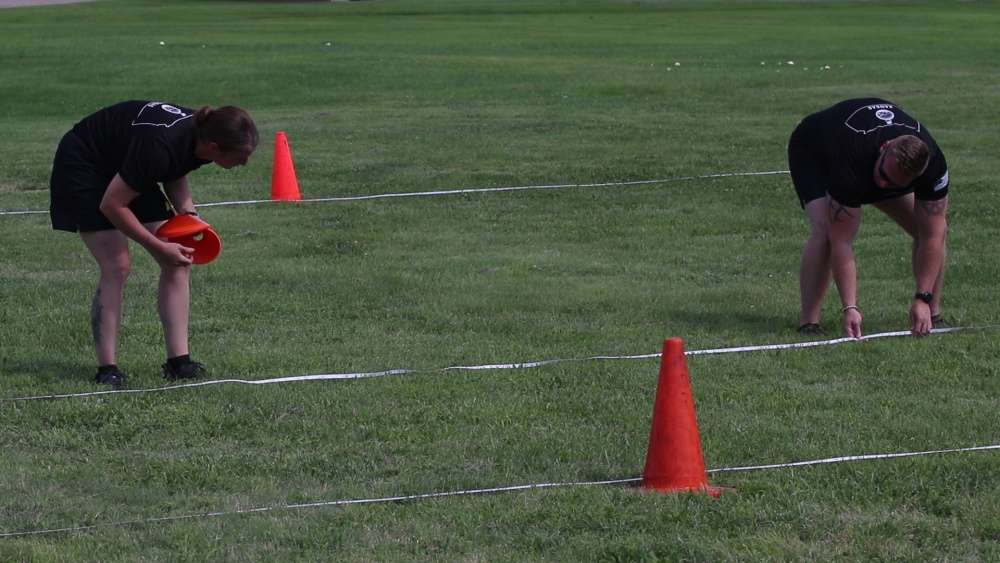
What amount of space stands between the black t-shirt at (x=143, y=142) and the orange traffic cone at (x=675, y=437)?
2.45 metres

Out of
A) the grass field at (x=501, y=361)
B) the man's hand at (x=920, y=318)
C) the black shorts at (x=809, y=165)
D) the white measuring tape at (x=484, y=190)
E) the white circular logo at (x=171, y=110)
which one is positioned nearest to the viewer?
the grass field at (x=501, y=361)

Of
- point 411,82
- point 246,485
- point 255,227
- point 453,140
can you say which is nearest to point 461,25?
point 411,82

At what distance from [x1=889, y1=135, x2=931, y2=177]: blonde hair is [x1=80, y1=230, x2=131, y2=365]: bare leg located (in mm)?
3606

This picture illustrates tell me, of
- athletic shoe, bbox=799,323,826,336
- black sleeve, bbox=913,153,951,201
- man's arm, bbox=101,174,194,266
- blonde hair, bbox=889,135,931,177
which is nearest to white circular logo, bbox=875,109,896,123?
black sleeve, bbox=913,153,951,201

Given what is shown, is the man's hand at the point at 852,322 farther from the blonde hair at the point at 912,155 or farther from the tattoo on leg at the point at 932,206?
the blonde hair at the point at 912,155

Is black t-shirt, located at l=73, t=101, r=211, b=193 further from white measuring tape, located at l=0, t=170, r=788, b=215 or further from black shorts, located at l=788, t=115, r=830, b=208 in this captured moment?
white measuring tape, located at l=0, t=170, r=788, b=215

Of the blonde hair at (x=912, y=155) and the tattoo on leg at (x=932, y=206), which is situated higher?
the blonde hair at (x=912, y=155)

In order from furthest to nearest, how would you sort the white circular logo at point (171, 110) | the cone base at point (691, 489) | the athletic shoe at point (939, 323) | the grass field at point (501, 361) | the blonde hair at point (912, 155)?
the athletic shoe at point (939, 323), the blonde hair at point (912, 155), the white circular logo at point (171, 110), the cone base at point (691, 489), the grass field at point (501, 361)

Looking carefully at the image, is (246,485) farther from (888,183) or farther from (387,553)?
(888,183)

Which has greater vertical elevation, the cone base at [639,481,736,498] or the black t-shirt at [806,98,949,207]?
the black t-shirt at [806,98,949,207]

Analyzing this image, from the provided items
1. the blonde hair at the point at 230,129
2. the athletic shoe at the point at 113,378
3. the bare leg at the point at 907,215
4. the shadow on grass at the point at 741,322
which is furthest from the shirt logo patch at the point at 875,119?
the athletic shoe at the point at 113,378

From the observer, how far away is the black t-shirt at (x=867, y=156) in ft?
25.1

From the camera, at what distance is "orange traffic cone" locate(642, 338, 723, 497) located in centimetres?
554

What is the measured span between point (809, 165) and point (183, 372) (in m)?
3.43
